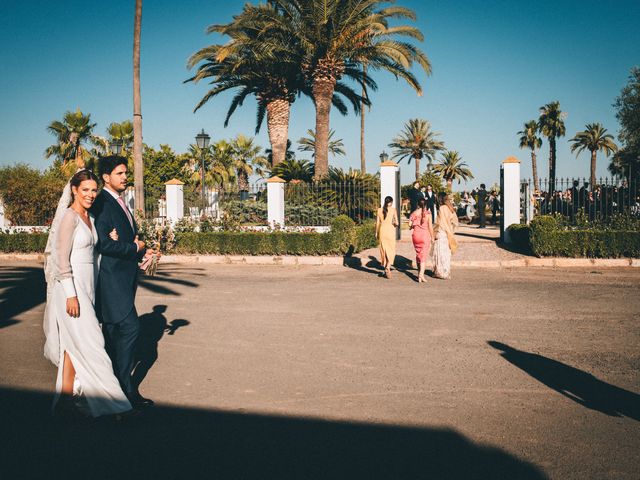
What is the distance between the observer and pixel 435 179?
56.1 m

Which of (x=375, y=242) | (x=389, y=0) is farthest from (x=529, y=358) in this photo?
(x=389, y=0)

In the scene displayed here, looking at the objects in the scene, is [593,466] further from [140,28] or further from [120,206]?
[140,28]

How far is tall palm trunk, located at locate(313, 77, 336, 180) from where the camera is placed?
2294 centimetres

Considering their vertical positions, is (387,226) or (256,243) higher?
(387,226)

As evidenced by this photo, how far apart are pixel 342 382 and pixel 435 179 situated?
52.6 metres

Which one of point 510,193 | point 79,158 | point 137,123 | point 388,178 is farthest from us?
point 79,158

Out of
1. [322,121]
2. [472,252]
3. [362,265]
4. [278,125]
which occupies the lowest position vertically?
[362,265]

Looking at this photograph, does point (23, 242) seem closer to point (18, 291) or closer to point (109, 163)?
point (18, 291)

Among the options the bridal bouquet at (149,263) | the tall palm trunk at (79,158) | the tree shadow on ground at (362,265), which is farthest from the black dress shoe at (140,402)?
the tall palm trunk at (79,158)

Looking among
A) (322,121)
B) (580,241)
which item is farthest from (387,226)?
(322,121)

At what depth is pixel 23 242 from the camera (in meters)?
19.0

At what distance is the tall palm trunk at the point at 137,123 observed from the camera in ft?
59.1

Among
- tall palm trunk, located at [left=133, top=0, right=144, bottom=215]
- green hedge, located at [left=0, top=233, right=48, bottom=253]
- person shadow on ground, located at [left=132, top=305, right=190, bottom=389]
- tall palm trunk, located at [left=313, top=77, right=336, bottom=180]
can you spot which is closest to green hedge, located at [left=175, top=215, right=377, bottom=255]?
tall palm trunk, located at [left=133, top=0, right=144, bottom=215]

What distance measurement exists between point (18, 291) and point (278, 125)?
17.7 metres
